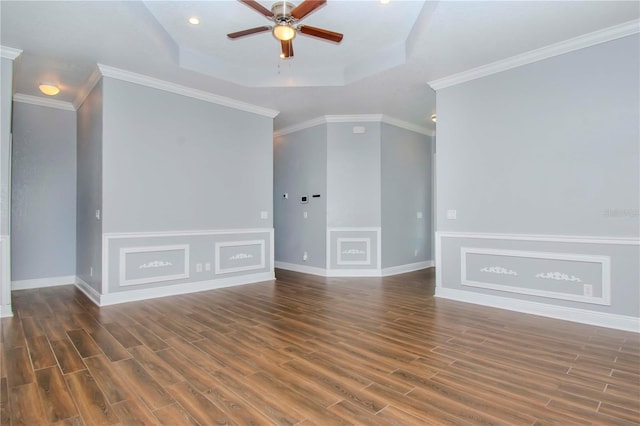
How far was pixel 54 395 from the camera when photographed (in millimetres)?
2125

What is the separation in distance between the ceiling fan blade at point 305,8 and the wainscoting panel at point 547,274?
318 centimetres

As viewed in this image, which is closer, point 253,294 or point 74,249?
point 253,294

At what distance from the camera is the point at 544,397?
6.91 feet

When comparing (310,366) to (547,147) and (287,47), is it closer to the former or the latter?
(287,47)

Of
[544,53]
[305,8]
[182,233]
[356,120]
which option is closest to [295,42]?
[305,8]

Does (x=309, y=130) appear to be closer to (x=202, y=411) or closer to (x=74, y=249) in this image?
(x=74, y=249)

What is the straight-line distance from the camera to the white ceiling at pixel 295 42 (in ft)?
10.7

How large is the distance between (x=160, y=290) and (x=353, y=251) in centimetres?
331

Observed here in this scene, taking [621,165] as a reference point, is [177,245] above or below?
below

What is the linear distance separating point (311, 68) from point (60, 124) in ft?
13.8

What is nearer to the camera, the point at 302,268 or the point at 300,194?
the point at 302,268

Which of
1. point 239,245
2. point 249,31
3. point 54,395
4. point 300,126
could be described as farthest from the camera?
point 300,126

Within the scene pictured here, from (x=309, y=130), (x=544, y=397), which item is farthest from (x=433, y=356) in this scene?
(x=309, y=130)

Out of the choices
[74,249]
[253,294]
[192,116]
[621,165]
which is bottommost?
[253,294]
